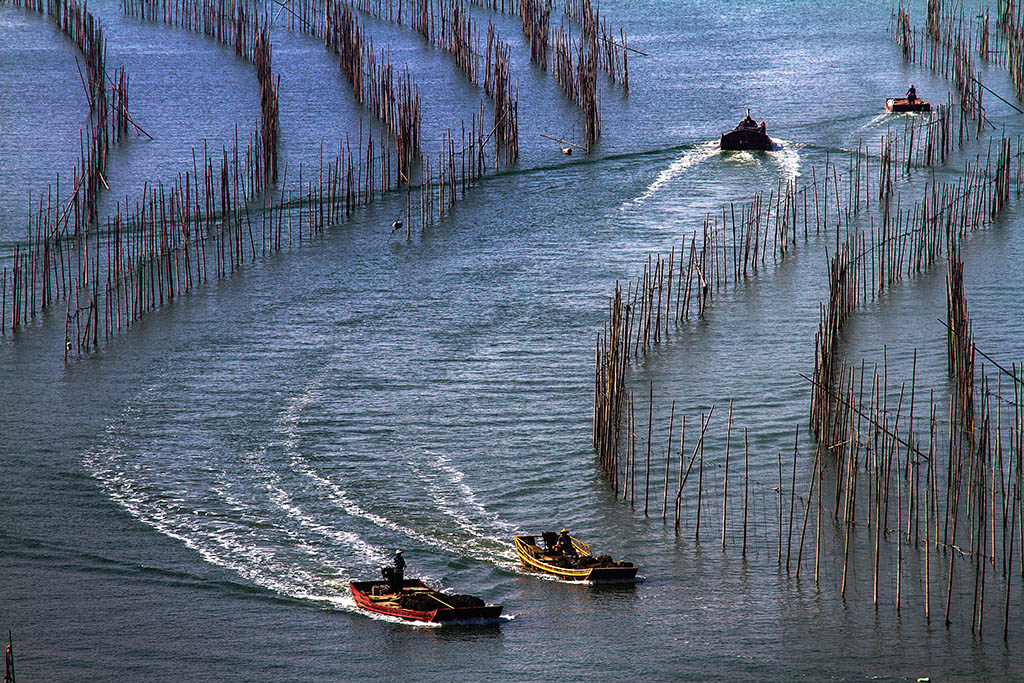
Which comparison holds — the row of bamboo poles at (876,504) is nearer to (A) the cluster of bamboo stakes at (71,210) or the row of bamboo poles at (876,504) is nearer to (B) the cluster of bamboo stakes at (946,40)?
(A) the cluster of bamboo stakes at (71,210)

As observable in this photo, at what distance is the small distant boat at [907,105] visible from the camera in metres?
43.4

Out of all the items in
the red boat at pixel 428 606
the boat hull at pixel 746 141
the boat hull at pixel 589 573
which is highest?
the boat hull at pixel 746 141

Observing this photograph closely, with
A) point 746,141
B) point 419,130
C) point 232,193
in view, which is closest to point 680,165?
point 746,141

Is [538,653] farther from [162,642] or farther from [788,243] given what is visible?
[788,243]

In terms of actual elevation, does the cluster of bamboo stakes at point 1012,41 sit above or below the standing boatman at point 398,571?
above

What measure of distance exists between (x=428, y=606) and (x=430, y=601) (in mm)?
77

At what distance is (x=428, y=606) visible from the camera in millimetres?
17844

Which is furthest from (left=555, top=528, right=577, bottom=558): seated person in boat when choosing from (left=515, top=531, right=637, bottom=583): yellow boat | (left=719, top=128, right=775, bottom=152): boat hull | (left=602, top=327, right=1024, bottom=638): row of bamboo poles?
(left=719, top=128, right=775, bottom=152): boat hull

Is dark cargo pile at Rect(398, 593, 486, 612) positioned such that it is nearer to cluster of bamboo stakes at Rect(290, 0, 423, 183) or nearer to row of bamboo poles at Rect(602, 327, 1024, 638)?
row of bamboo poles at Rect(602, 327, 1024, 638)

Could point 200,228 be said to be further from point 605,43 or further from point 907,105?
point 605,43

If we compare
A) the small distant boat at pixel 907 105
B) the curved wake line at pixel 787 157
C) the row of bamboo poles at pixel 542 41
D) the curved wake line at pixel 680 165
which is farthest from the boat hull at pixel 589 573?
the small distant boat at pixel 907 105

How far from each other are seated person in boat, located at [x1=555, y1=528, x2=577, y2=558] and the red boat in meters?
1.51

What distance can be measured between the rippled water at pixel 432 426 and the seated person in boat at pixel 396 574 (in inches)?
20.0

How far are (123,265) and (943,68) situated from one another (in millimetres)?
32182
